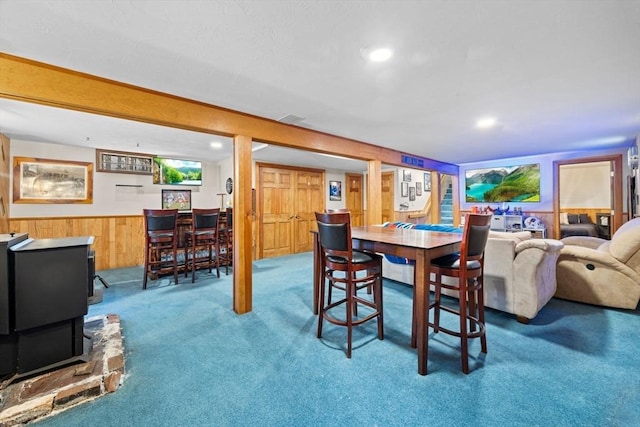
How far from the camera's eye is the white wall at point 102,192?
411 centimetres

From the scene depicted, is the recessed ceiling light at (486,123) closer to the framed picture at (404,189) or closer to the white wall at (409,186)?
the white wall at (409,186)

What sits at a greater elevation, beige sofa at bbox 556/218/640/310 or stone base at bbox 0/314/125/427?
beige sofa at bbox 556/218/640/310

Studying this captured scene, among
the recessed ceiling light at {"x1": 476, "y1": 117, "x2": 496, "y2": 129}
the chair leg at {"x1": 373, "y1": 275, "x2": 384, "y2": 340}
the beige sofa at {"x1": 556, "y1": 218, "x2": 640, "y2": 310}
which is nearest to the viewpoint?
the chair leg at {"x1": 373, "y1": 275, "x2": 384, "y2": 340}

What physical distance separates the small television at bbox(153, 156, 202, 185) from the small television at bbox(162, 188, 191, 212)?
20cm

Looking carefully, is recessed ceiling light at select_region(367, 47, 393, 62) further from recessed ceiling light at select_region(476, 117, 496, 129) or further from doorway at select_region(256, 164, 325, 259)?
doorway at select_region(256, 164, 325, 259)

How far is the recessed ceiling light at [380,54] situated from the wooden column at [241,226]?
1.62 m

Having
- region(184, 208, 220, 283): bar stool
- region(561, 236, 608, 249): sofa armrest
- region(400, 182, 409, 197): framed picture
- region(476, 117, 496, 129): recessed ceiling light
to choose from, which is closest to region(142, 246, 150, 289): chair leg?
region(184, 208, 220, 283): bar stool

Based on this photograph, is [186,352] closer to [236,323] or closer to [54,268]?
[236,323]

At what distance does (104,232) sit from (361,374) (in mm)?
5171

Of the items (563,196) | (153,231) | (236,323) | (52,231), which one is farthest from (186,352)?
(563,196)

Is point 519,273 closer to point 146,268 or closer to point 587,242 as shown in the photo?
point 587,242

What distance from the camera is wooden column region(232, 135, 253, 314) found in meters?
2.79

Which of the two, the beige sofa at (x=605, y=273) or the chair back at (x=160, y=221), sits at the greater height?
the chair back at (x=160, y=221)

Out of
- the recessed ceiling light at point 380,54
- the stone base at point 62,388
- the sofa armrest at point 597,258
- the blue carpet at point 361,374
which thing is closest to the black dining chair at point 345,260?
the blue carpet at point 361,374
